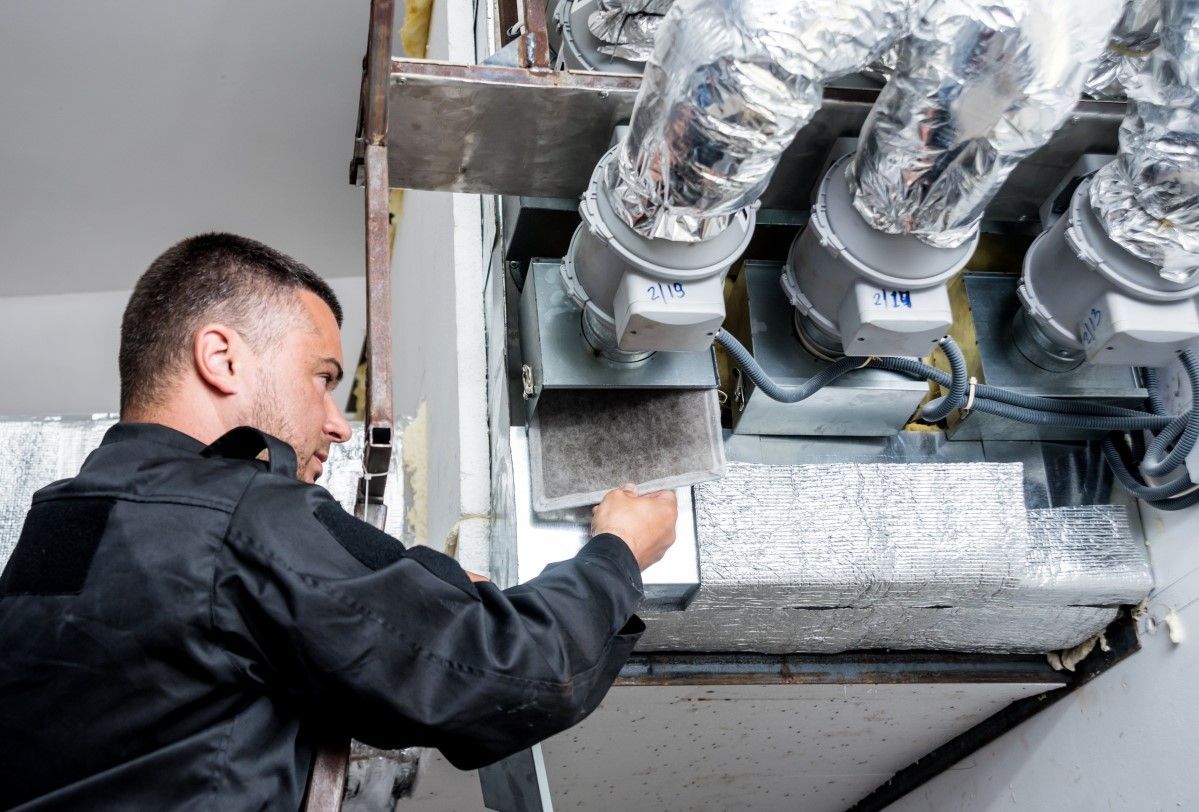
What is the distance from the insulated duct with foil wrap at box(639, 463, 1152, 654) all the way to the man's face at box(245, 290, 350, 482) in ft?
1.68

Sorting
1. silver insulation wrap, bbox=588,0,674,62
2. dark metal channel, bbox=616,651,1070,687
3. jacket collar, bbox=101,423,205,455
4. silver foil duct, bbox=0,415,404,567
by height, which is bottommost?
dark metal channel, bbox=616,651,1070,687

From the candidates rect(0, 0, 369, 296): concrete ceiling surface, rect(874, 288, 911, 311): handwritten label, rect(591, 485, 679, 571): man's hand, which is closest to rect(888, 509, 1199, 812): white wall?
rect(874, 288, 911, 311): handwritten label

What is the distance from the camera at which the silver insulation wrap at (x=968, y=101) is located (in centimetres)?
111

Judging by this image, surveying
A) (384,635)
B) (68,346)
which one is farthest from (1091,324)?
(68,346)

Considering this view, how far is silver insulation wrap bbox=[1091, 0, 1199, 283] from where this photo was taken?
3.97 feet

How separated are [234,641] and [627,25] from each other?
984 mm

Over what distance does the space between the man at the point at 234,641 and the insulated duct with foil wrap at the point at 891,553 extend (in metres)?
0.52

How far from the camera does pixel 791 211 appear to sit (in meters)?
1.54

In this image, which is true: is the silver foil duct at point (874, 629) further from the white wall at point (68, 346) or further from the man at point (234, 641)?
the white wall at point (68, 346)

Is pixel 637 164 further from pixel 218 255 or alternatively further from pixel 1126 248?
pixel 1126 248

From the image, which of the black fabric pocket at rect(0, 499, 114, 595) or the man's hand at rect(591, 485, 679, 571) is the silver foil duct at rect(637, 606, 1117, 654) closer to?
the man's hand at rect(591, 485, 679, 571)

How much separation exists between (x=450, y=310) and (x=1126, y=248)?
0.93 m

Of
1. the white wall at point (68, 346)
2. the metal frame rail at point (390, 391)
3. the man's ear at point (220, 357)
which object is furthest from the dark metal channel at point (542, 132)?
the white wall at point (68, 346)

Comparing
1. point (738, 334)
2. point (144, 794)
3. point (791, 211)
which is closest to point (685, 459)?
point (738, 334)
